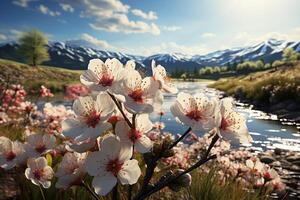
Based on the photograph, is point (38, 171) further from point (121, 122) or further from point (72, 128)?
point (121, 122)

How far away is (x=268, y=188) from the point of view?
4.93m

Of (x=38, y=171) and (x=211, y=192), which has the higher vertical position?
(x=38, y=171)

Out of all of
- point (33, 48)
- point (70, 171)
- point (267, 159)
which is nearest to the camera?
point (70, 171)

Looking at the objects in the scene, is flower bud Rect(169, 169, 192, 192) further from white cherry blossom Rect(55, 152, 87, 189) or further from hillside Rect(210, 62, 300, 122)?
hillside Rect(210, 62, 300, 122)

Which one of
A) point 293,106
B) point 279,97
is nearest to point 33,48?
point 279,97

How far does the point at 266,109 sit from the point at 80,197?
2810cm

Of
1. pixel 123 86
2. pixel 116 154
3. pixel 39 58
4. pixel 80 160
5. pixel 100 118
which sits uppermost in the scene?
pixel 123 86

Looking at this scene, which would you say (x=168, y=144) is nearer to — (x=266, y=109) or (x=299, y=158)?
(x=299, y=158)

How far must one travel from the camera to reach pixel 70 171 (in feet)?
7.47

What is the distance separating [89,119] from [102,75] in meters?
0.26

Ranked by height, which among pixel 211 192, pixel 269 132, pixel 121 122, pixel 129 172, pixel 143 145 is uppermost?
pixel 121 122

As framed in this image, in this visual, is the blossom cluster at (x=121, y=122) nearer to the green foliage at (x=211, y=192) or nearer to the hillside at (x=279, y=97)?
the green foliage at (x=211, y=192)

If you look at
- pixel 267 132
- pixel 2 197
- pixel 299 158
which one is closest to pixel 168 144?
pixel 2 197

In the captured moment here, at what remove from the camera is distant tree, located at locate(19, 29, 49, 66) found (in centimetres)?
11188
